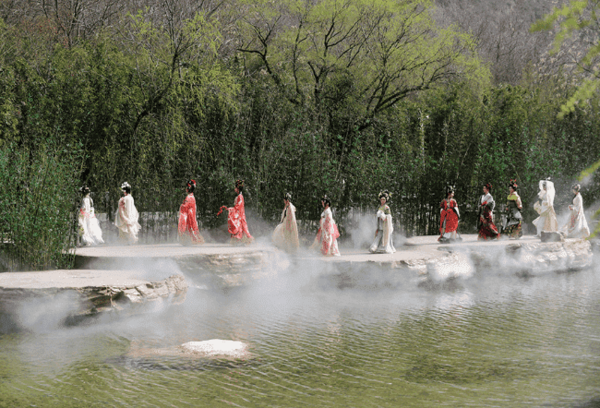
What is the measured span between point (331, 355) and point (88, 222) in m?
7.24

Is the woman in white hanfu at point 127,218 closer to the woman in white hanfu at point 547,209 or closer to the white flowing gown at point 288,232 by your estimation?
the white flowing gown at point 288,232

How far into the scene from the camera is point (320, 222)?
12195 mm

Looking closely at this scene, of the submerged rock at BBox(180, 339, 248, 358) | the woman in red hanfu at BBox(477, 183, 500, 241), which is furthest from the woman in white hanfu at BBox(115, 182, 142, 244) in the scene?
the woman in red hanfu at BBox(477, 183, 500, 241)

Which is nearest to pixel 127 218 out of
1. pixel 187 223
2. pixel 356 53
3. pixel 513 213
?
pixel 187 223

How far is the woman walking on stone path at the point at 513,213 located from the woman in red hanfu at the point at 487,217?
528 millimetres

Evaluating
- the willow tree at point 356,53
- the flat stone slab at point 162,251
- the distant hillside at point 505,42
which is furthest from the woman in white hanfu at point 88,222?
the distant hillside at point 505,42

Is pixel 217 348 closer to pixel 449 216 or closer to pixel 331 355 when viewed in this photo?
pixel 331 355

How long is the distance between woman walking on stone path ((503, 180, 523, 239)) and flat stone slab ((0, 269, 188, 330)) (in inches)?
334

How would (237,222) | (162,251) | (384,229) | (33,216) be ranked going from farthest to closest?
(237,222)
(384,229)
(162,251)
(33,216)

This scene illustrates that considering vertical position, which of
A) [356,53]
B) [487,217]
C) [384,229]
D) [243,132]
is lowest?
[384,229]

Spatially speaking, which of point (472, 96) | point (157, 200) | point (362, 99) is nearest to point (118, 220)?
point (157, 200)

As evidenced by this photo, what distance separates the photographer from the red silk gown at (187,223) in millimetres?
12133

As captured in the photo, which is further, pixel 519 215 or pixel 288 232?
pixel 519 215

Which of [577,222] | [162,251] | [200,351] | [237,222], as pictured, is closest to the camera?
[200,351]
